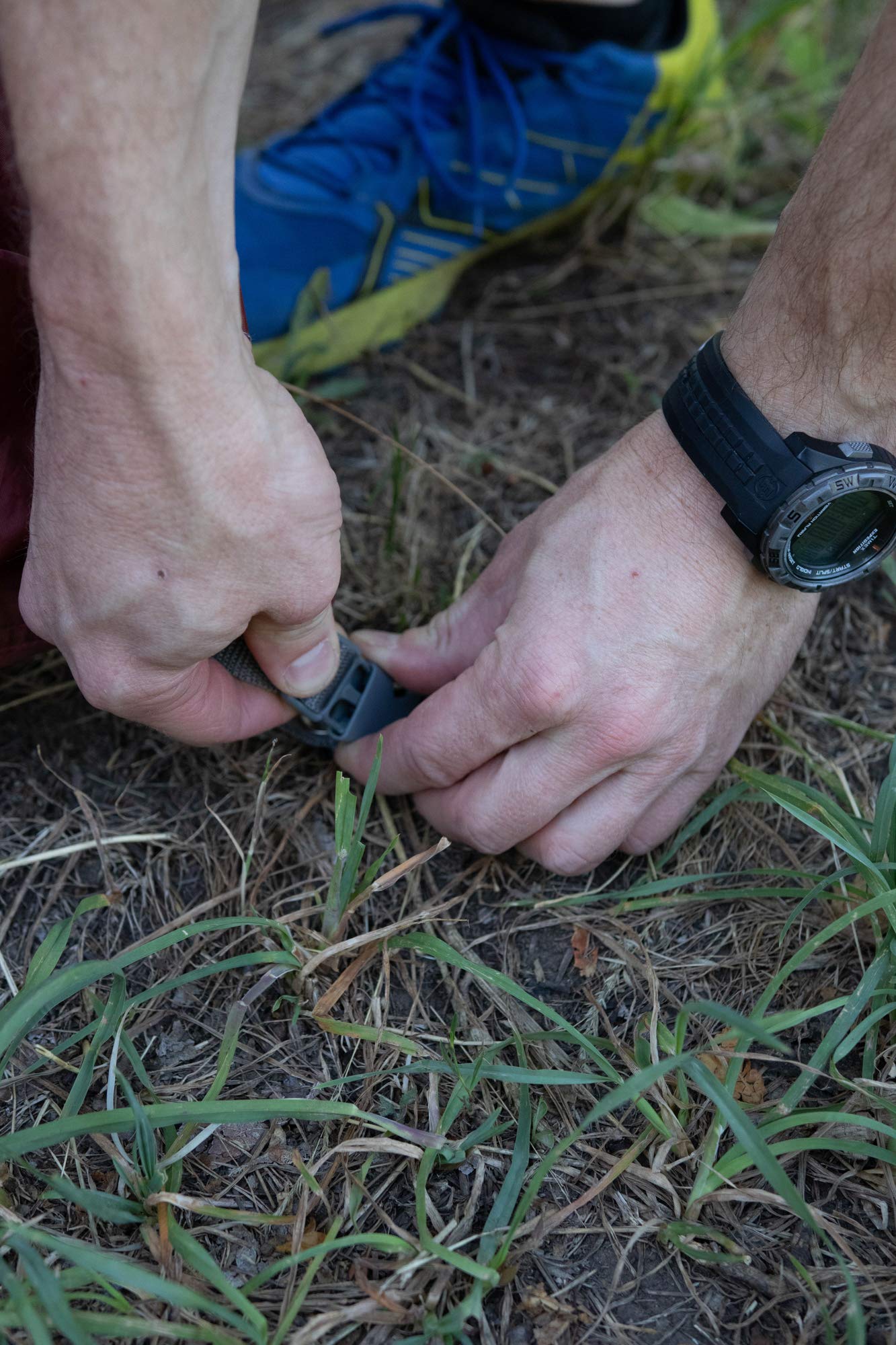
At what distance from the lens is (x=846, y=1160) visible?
1.02 meters

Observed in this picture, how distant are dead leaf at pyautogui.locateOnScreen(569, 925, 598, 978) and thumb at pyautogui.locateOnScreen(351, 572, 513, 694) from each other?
1.20 ft

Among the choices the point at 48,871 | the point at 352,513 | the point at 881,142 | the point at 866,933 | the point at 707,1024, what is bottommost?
the point at 48,871

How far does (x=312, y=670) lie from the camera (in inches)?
46.3

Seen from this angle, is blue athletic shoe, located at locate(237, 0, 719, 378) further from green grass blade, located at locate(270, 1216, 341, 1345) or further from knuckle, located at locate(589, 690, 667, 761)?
green grass blade, located at locate(270, 1216, 341, 1345)

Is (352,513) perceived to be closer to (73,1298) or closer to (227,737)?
(227,737)

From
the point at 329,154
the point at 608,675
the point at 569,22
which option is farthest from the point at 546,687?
the point at 569,22

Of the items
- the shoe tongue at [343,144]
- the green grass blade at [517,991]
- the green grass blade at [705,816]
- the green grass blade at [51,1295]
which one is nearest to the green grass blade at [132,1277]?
the green grass blade at [51,1295]

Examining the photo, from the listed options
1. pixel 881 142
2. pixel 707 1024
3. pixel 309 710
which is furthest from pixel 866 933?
pixel 881 142

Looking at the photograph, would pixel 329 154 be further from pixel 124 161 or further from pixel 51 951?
pixel 51 951

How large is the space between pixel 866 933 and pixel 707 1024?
0.22 metres

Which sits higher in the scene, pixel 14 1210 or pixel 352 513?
pixel 352 513

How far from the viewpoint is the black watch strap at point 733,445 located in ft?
3.56

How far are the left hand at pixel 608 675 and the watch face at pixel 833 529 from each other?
0.17 feet

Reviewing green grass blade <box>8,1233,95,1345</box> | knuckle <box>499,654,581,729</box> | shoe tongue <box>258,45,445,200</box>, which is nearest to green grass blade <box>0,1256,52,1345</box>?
green grass blade <box>8,1233,95,1345</box>
